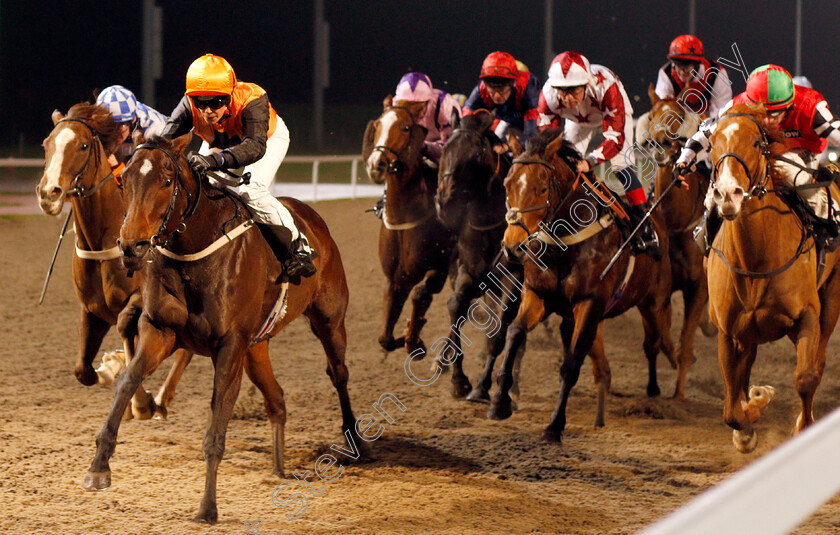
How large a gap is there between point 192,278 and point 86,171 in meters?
1.23

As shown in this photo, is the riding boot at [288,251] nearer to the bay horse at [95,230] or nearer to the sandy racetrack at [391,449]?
the bay horse at [95,230]

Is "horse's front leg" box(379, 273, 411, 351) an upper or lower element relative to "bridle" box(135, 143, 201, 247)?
lower

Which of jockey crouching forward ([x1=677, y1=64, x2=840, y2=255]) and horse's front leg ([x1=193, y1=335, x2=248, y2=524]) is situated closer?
horse's front leg ([x1=193, y1=335, x2=248, y2=524])

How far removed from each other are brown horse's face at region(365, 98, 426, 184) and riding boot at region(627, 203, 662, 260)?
1556 mm

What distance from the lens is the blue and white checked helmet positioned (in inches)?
217

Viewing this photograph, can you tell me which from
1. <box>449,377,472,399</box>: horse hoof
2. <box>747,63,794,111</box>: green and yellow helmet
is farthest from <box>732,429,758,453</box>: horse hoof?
<box>449,377,472,399</box>: horse hoof

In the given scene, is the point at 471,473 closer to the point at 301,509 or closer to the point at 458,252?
the point at 301,509

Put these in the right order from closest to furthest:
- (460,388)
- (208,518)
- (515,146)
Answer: (208,518) → (515,146) → (460,388)

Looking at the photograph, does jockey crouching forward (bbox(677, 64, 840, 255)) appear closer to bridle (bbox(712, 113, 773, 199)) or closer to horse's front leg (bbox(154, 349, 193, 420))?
bridle (bbox(712, 113, 773, 199))

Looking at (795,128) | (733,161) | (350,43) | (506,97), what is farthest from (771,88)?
(350,43)

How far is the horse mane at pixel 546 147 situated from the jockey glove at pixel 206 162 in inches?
77.9

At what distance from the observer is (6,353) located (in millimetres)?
7098

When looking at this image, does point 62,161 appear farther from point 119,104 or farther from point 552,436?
point 552,436

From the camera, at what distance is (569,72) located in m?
5.68
